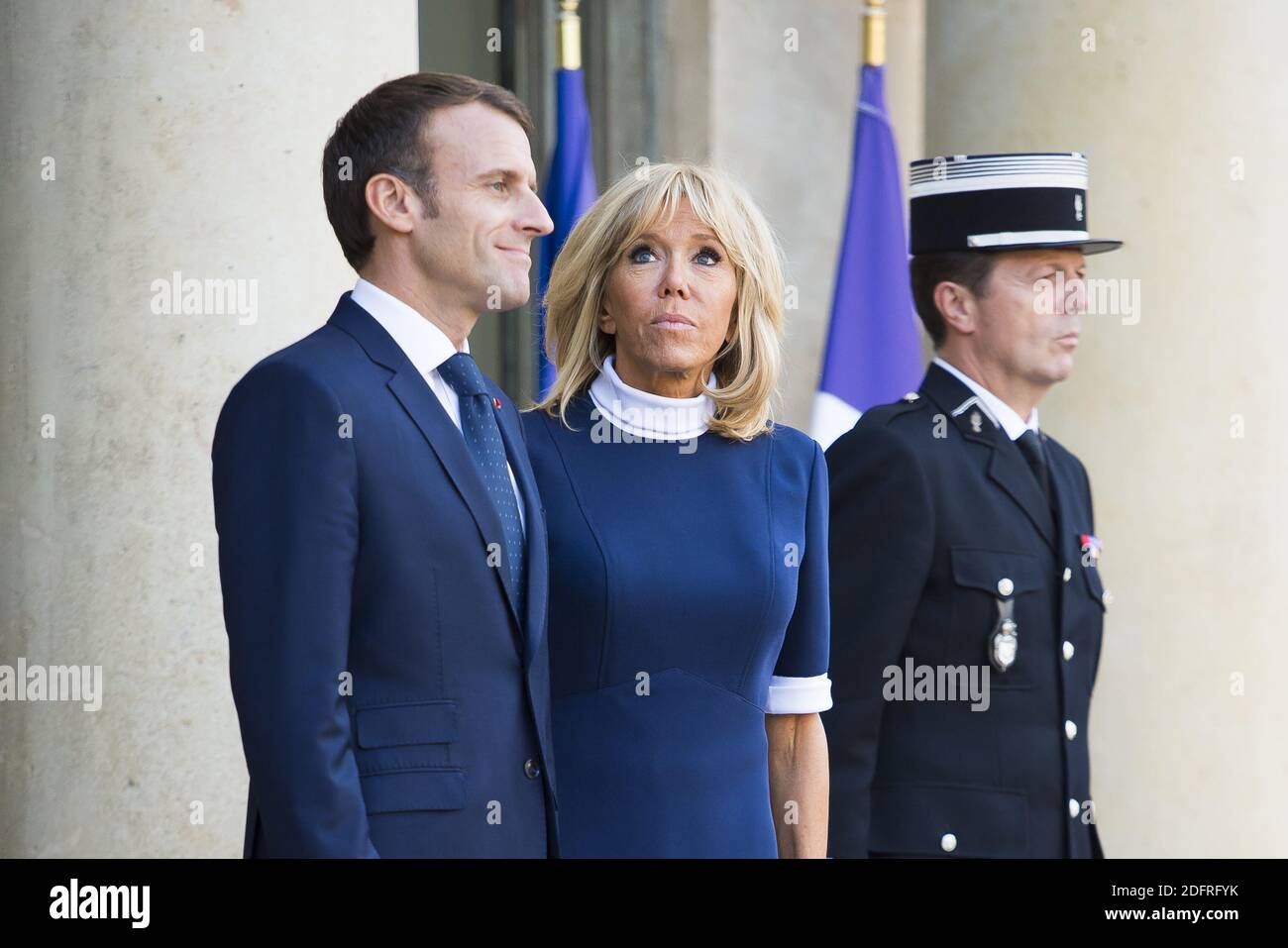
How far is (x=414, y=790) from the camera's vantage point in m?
2.77

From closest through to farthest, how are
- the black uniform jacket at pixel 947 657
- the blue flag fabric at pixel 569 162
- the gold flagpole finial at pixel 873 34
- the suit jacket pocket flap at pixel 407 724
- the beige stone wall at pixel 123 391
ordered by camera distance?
the suit jacket pocket flap at pixel 407 724, the black uniform jacket at pixel 947 657, the beige stone wall at pixel 123 391, the blue flag fabric at pixel 569 162, the gold flagpole finial at pixel 873 34

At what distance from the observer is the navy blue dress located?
10.7 ft

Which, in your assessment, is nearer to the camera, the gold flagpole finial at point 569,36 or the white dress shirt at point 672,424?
the white dress shirt at point 672,424

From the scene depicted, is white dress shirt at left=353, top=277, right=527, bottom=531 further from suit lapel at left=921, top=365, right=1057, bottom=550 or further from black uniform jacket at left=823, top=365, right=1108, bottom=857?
suit lapel at left=921, top=365, right=1057, bottom=550

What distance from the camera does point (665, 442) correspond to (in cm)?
346

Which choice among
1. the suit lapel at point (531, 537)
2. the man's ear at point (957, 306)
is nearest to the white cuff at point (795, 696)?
the suit lapel at point (531, 537)

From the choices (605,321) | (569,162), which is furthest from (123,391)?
(569,162)

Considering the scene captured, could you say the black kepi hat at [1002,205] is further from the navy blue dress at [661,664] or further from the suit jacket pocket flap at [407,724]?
the suit jacket pocket flap at [407,724]

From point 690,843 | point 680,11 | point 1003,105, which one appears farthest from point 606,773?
point 680,11

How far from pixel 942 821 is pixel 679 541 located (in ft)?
3.36

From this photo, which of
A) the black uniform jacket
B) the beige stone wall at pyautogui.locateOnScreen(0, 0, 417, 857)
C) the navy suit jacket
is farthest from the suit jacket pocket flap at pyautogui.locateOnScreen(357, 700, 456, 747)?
the beige stone wall at pyautogui.locateOnScreen(0, 0, 417, 857)

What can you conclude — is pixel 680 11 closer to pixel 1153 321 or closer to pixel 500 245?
pixel 1153 321

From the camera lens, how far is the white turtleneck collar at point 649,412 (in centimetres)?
346

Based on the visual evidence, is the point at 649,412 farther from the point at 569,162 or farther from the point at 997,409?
the point at 569,162
